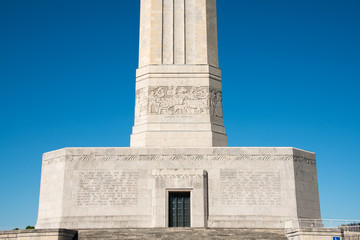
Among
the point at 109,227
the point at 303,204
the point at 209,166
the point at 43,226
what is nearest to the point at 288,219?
the point at 303,204

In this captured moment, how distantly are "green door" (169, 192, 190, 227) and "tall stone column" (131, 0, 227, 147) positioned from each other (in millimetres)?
3413

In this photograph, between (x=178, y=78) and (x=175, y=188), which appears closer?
(x=175, y=188)

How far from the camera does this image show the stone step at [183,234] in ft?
68.4

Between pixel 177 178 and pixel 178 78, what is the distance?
716 centimetres

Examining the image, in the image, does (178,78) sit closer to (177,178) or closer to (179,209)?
(177,178)

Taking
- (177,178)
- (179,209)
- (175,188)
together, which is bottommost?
(179,209)

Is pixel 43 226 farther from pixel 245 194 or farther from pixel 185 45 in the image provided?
pixel 185 45

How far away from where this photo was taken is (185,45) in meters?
29.3

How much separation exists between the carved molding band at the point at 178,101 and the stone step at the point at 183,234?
340 inches

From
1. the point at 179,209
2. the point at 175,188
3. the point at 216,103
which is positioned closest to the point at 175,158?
the point at 175,188

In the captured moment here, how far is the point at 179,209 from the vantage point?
24.9m

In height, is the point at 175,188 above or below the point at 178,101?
below

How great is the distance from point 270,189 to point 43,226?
44.5ft

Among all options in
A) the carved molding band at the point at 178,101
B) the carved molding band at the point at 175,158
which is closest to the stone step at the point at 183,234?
the carved molding band at the point at 175,158
